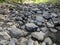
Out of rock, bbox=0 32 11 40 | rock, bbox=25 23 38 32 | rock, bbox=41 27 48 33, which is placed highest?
rock, bbox=0 32 11 40

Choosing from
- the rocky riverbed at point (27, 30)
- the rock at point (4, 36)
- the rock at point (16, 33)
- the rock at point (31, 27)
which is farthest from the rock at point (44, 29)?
the rock at point (4, 36)

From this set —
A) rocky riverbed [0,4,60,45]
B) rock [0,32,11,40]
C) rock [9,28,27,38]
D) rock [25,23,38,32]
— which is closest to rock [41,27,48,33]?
rocky riverbed [0,4,60,45]

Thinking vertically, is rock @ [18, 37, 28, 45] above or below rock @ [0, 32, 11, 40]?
below

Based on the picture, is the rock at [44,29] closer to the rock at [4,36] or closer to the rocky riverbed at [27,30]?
the rocky riverbed at [27,30]

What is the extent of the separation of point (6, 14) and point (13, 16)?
0.23m

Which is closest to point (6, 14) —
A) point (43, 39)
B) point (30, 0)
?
point (43, 39)

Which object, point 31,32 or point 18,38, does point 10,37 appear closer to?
point 18,38

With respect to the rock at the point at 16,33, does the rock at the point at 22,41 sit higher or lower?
lower

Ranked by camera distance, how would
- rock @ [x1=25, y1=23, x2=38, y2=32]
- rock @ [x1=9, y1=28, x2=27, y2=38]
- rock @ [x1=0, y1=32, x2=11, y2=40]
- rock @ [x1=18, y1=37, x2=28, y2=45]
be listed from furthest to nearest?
rock @ [x1=25, y1=23, x2=38, y2=32] < rock @ [x1=9, y1=28, x2=27, y2=38] < rock @ [x1=0, y1=32, x2=11, y2=40] < rock @ [x1=18, y1=37, x2=28, y2=45]

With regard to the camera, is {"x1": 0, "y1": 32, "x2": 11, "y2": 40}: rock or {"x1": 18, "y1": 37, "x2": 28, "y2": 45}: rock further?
{"x1": 0, "y1": 32, "x2": 11, "y2": 40}: rock

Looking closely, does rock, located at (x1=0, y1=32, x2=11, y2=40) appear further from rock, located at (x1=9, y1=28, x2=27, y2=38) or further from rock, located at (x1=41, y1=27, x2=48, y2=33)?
rock, located at (x1=41, y1=27, x2=48, y2=33)

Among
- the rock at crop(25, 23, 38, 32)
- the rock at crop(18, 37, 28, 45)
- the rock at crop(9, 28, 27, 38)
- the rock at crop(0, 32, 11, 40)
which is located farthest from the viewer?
the rock at crop(25, 23, 38, 32)

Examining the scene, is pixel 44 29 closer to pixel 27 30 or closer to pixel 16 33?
pixel 27 30

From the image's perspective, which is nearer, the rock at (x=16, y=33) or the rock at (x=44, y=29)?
the rock at (x=16, y=33)
